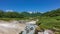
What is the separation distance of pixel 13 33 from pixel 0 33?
3.98 metres

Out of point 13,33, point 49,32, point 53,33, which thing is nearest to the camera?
point 53,33

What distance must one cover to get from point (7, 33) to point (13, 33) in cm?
173

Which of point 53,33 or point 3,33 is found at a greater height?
point 53,33

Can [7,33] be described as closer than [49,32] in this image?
No

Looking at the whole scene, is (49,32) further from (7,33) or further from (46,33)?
(7,33)

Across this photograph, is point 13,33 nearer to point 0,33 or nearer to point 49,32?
point 0,33

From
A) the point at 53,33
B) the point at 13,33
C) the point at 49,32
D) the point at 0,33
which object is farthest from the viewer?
the point at 13,33

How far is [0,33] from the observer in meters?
36.1

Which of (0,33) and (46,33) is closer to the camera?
(46,33)

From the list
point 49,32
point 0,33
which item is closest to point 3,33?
point 0,33

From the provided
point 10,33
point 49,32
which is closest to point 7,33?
point 10,33

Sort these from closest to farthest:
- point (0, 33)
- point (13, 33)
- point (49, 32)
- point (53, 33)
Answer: point (53, 33), point (49, 32), point (0, 33), point (13, 33)

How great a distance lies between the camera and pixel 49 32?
55.1 ft

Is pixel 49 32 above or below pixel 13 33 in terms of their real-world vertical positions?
above
